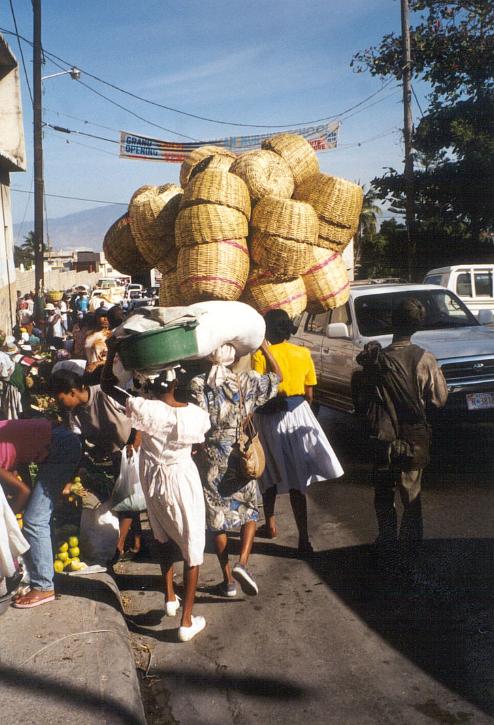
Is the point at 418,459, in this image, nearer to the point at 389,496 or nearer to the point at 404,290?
the point at 389,496

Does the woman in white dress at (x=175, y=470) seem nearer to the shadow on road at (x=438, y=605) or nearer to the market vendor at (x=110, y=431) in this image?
the market vendor at (x=110, y=431)

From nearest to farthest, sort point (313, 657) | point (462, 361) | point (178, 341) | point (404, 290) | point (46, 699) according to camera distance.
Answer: point (46, 699) < point (313, 657) < point (178, 341) < point (462, 361) < point (404, 290)

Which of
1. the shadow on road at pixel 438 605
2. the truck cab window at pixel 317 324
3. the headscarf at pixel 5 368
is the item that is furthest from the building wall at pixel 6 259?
the shadow on road at pixel 438 605

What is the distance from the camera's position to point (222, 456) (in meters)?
4.92

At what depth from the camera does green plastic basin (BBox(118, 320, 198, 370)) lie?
4355 mm

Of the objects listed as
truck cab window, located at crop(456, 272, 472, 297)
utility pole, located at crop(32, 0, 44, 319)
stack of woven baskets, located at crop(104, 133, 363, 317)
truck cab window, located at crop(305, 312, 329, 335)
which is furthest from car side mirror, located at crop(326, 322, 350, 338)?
utility pole, located at crop(32, 0, 44, 319)

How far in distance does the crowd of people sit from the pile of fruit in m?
0.42

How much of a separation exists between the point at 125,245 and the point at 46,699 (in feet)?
12.7

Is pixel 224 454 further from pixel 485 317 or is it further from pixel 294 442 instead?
pixel 485 317

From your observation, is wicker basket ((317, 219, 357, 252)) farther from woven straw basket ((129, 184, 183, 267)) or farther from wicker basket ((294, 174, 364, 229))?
woven straw basket ((129, 184, 183, 267))

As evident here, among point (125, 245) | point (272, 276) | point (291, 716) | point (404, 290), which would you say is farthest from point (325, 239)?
point (404, 290)

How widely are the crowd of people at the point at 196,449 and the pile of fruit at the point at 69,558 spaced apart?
16.7 inches

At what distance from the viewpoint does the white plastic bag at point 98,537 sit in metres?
5.42

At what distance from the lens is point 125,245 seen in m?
6.25
